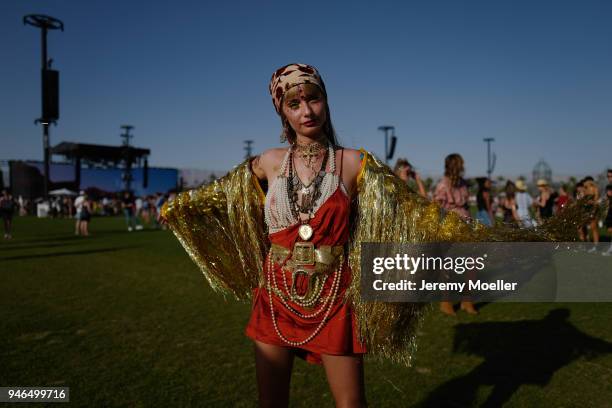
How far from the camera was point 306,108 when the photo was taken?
213cm

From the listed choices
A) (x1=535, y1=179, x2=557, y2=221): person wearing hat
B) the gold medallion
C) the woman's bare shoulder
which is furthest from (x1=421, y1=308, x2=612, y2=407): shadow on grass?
(x1=535, y1=179, x2=557, y2=221): person wearing hat

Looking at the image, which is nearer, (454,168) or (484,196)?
(454,168)

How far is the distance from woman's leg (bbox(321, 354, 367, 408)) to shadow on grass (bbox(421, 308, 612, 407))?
1.60 meters

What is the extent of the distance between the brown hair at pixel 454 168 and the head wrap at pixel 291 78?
421 cm

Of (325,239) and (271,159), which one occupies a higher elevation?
(271,159)

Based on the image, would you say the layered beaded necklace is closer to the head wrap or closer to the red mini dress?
the red mini dress

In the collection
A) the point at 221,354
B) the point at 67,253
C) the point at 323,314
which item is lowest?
the point at 221,354

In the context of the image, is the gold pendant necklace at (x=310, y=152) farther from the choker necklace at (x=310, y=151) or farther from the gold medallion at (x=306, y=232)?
the gold medallion at (x=306, y=232)

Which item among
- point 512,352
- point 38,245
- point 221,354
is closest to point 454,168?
point 512,352

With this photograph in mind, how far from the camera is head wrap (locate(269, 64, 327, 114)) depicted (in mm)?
2145

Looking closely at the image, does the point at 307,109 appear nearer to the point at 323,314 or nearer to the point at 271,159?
the point at 271,159

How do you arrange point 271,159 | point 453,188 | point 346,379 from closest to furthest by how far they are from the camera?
point 346,379 < point 271,159 < point 453,188

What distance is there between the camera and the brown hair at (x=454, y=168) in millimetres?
5996

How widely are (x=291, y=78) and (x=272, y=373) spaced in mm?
1411
